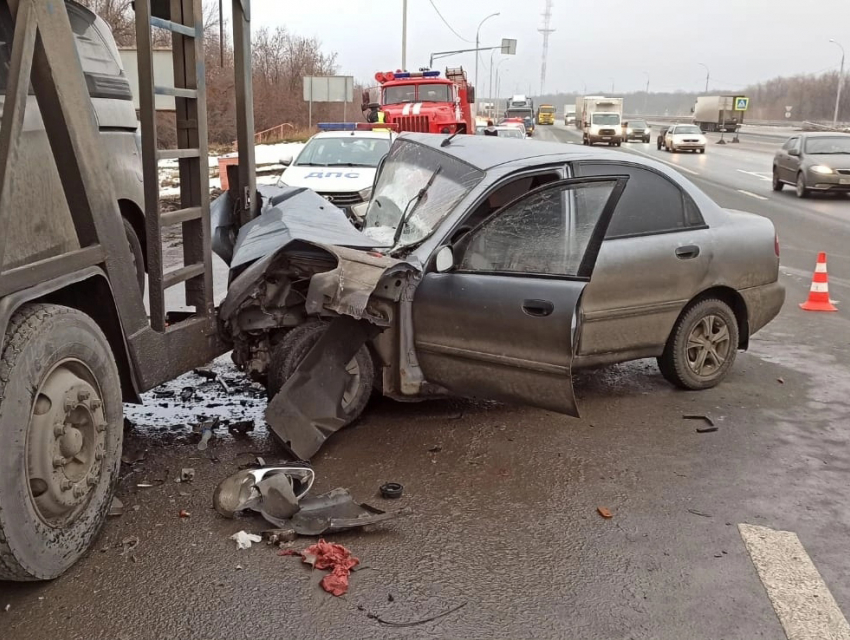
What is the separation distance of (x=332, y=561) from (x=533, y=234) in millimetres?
2279

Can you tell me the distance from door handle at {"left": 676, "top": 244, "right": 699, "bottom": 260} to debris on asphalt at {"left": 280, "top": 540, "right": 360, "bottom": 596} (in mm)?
3192

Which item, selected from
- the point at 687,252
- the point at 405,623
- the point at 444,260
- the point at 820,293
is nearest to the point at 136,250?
the point at 444,260

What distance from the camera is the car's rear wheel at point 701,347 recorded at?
5.66 metres

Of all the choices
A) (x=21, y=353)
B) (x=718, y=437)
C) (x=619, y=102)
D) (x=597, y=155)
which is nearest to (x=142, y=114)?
(x=21, y=353)

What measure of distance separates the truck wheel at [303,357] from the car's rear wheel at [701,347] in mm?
2242

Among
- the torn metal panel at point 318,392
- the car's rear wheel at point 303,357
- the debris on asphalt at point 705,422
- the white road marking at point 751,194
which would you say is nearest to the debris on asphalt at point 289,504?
the torn metal panel at point 318,392

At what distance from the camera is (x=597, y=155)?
5.54 m

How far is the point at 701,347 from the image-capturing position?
5.80 m

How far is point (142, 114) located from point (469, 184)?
2.07 meters

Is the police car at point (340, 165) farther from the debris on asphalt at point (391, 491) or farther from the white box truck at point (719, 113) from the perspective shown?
the white box truck at point (719, 113)

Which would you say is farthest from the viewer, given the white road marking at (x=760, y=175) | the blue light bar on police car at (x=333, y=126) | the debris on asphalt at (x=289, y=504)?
the white road marking at (x=760, y=175)

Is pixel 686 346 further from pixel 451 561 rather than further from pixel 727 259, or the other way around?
pixel 451 561

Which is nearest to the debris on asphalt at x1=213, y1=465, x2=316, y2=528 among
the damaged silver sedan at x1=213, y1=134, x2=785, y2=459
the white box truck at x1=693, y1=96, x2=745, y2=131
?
the damaged silver sedan at x1=213, y1=134, x2=785, y2=459

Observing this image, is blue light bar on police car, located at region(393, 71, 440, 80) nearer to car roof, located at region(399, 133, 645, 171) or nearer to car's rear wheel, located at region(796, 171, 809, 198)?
car's rear wheel, located at region(796, 171, 809, 198)
